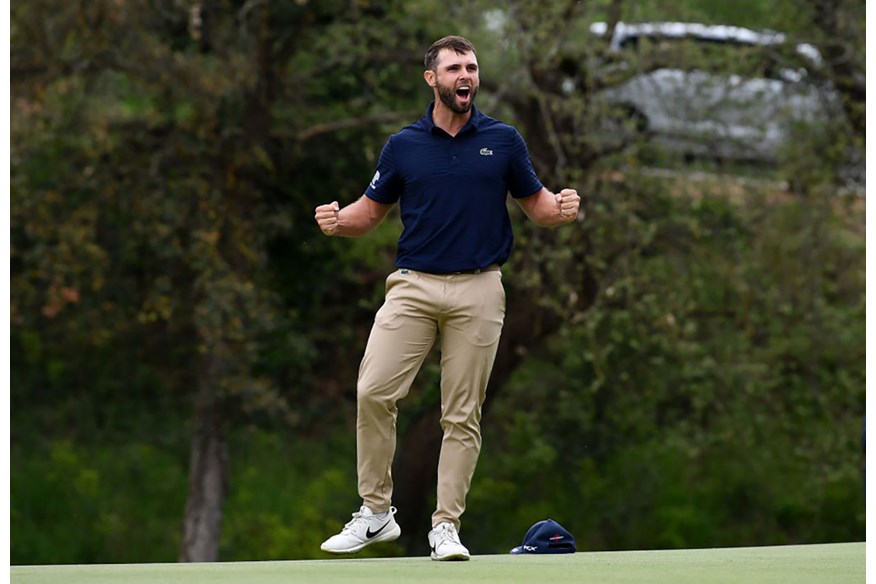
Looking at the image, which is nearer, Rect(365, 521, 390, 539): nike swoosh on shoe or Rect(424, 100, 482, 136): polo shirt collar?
Rect(424, 100, 482, 136): polo shirt collar

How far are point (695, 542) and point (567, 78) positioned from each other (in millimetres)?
5839

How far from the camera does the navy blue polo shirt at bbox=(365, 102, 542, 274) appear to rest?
17.1 ft

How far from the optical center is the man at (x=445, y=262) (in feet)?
17.2

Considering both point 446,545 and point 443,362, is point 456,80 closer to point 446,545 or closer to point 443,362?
point 443,362

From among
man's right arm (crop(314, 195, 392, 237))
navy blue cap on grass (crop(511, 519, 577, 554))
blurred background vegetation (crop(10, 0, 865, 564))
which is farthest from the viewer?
blurred background vegetation (crop(10, 0, 865, 564))

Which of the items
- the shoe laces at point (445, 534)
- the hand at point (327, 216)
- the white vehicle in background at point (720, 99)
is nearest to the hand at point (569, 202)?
the hand at point (327, 216)

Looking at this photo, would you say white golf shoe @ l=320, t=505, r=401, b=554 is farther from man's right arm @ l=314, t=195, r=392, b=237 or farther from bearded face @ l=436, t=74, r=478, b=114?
bearded face @ l=436, t=74, r=478, b=114

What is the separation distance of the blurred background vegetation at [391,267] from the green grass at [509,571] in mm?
7234

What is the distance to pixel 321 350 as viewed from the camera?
1574 cm

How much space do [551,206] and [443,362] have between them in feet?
2.09

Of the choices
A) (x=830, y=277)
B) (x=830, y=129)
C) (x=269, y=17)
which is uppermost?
(x=269, y=17)

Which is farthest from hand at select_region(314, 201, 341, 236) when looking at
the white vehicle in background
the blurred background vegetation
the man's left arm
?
the white vehicle in background

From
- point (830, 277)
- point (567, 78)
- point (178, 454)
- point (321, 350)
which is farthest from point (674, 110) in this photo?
point (178, 454)

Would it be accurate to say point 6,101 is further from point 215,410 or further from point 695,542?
point 695,542
